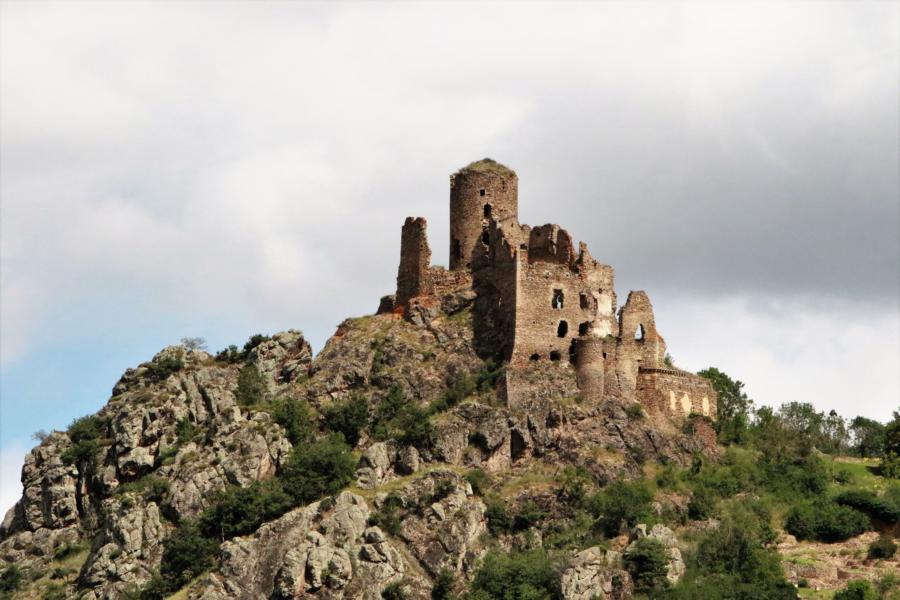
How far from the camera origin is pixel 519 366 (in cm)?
10444

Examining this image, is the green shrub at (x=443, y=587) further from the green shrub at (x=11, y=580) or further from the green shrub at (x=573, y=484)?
the green shrub at (x=11, y=580)

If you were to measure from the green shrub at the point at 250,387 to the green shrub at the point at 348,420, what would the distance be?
6241 mm

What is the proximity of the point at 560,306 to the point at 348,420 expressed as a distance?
589 inches

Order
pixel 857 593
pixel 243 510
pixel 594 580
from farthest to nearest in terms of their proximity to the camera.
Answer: pixel 243 510
pixel 594 580
pixel 857 593

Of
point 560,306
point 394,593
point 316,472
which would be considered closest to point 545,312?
point 560,306

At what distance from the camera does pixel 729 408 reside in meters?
127

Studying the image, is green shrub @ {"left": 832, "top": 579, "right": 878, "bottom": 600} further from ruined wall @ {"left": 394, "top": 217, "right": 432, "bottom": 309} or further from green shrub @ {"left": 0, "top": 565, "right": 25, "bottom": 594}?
green shrub @ {"left": 0, "top": 565, "right": 25, "bottom": 594}

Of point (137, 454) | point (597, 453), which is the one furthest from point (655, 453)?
point (137, 454)

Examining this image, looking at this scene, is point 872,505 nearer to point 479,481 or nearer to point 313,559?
point 479,481

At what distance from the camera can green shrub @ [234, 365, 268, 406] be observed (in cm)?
10912

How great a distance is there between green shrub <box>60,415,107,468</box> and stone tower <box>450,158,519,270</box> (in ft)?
84.1

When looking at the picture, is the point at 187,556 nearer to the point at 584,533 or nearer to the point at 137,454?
the point at 137,454

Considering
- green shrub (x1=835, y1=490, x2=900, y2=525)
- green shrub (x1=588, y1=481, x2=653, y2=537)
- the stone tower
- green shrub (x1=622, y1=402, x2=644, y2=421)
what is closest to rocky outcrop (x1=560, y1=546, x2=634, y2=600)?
green shrub (x1=588, y1=481, x2=653, y2=537)

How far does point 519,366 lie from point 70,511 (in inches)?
1196
